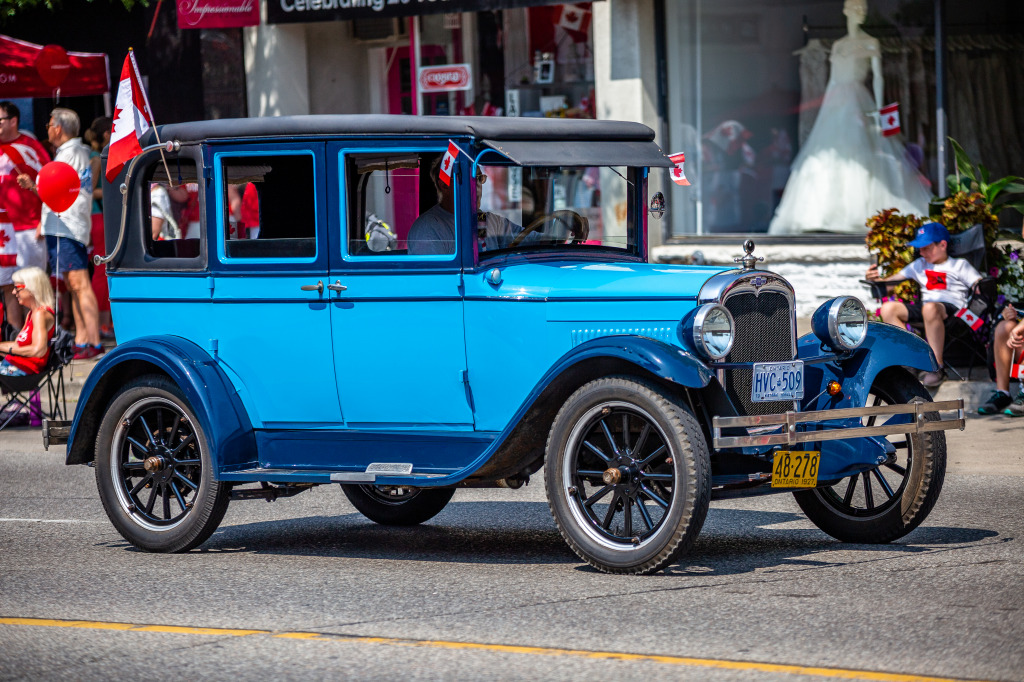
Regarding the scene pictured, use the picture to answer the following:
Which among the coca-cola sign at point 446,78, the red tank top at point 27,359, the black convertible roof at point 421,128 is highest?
the coca-cola sign at point 446,78

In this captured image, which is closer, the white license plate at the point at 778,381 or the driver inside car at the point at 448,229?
the white license plate at the point at 778,381

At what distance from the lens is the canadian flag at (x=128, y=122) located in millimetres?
7508

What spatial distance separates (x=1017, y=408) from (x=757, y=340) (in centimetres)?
500

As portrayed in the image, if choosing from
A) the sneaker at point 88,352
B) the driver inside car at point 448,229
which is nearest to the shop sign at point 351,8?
the sneaker at point 88,352

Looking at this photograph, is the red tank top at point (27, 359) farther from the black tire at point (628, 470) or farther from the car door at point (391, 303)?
the black tire at point (628, 470)

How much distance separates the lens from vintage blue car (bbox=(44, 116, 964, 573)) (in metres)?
6.00

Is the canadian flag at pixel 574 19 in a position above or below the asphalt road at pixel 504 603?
above

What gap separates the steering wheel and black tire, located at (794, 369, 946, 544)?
157cm

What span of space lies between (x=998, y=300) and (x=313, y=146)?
21.0ft

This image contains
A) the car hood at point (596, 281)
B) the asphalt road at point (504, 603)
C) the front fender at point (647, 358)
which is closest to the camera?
the asphalt road at point (504, 603)

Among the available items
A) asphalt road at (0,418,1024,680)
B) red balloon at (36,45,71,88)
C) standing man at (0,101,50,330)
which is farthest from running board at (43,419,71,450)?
red balloon at (36,45,71,88)

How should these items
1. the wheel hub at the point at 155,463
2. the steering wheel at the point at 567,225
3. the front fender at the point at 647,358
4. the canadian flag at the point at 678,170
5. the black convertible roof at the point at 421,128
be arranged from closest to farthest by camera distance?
the front fender at the point at 647,358
the black convertible roof at the point at 421,128
the steering wheel at the point at 567,225
the wheel hub at the point at 155,463
the canadian flag at the point at 678,170

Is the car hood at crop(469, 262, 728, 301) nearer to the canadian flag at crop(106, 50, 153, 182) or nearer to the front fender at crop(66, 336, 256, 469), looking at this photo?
the front fender at crop(66, 336, 256, 469)

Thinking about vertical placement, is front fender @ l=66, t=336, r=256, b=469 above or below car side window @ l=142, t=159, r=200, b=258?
below
